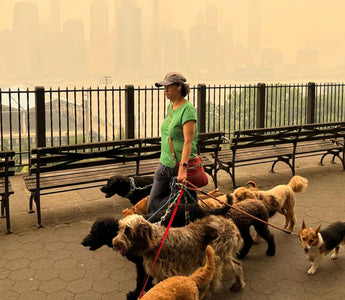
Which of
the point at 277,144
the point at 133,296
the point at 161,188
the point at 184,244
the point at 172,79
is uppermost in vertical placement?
the point at 172,79

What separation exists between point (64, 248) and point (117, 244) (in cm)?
215

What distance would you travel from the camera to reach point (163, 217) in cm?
425

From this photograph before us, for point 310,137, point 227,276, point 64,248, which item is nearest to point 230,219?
point 227,276

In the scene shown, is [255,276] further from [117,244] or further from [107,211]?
[107,211]

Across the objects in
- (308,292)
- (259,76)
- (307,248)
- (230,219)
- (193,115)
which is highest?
(259,76)

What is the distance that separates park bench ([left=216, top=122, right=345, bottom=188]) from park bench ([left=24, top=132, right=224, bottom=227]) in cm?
50

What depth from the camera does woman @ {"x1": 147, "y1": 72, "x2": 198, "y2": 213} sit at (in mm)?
4578

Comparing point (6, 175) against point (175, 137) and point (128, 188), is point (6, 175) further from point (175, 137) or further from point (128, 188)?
point (175, 137)

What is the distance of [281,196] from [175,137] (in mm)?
1796

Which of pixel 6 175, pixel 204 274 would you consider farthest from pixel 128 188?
pixel 204 274

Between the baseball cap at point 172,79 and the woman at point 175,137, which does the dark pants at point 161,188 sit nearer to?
the woman at point 175,137

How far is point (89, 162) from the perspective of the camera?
6.94 m

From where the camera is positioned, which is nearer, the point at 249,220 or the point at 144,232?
the point at 144,232

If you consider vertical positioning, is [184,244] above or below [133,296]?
above
